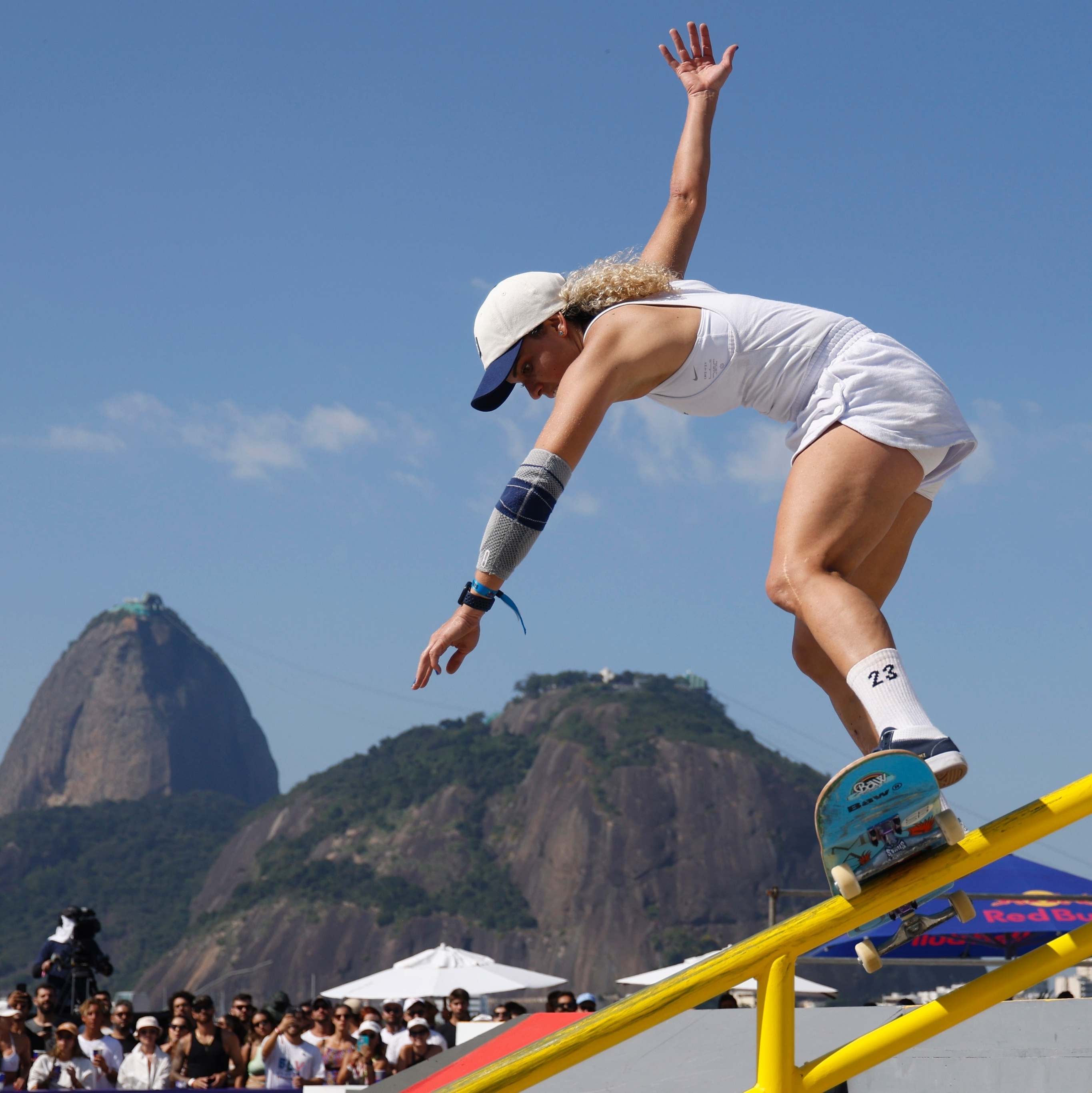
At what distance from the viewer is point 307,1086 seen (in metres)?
9.67

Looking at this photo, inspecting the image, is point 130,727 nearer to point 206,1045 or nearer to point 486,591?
point 206,1045

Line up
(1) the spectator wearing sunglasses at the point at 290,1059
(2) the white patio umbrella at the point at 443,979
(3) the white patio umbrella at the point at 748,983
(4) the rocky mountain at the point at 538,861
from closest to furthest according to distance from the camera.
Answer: (3) the white patio umbrella at the point at 748,983 → (1) the spectator wearing sunglasses at the point at 290,1059 → (2) the white patio umbrella at the point at 443,979 → (4) the rocky mountain at the point at 538,861

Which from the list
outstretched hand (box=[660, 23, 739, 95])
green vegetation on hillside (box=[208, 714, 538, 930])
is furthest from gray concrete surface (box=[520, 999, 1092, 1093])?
green vegetation on hillside (box=[208, 714, 538, 930])

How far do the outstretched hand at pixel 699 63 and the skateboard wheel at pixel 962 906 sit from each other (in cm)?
256

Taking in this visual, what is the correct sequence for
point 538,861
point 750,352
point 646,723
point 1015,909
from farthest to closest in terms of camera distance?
point 646,723 → point 538,861 → point 1015,909 → point 750,352

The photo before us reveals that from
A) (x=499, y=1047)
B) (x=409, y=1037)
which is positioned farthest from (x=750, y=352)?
(x=409, y=1037)

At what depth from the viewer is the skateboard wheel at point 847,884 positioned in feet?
5.70

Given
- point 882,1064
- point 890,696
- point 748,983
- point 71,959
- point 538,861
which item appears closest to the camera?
point 890,696

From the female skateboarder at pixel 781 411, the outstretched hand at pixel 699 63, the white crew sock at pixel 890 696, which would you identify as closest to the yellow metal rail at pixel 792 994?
the white crew sock at pixel 890 696

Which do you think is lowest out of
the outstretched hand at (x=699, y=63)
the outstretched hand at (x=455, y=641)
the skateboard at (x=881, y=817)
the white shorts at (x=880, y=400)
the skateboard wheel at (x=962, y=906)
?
the skateboard wheel at (x=962, y=906)

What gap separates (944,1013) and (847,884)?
237mm

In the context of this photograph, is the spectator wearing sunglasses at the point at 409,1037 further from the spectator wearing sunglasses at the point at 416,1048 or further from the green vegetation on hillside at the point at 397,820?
the green vegetation on hillside at the point at 397,820

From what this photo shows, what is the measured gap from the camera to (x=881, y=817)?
181 cm

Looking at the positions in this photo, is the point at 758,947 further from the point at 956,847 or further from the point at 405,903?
the point at 405,903
